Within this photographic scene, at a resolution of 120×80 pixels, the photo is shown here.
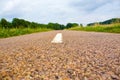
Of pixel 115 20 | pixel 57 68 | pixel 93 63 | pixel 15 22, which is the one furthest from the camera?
pixel 15 22

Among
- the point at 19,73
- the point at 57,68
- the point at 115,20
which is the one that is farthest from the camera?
the point at 115,20

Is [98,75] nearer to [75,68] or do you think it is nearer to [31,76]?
[75,68]

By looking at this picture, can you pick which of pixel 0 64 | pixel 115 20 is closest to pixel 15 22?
pixel 115 20

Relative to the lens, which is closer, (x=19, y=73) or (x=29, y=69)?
(x=19, y=73)

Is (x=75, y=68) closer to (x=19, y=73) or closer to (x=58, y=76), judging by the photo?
(x=58, y=76)

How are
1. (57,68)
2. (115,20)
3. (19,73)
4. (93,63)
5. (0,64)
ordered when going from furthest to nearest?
(115,20), (0,64), (93,63), (57,68), (19,73)

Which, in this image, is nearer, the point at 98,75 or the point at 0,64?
the point at 98,75

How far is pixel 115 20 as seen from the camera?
17.2 metres

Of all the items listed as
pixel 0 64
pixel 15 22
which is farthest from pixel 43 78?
pixel 15 22

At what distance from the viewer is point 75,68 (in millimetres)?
2066

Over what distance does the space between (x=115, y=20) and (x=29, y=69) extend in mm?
15988

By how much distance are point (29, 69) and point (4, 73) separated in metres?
0.24

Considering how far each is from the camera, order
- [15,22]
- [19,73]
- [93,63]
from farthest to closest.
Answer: [15,22] < [93,63] < [19,73]

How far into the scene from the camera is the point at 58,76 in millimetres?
1842
